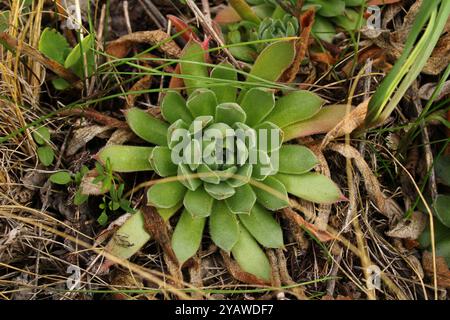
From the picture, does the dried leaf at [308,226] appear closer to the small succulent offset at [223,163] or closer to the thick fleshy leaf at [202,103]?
the small succulent offset at [223,163]

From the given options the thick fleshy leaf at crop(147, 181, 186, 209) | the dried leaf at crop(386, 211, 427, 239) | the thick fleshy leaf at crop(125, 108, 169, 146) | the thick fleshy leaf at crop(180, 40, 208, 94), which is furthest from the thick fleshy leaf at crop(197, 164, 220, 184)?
the dried leaf at crop(386, 211, 427, 239)

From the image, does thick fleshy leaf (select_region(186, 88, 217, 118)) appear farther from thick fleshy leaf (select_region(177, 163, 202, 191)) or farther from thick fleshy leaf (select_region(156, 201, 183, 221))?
thick fleshy leaf (select_region(156, 201, 183, 221))

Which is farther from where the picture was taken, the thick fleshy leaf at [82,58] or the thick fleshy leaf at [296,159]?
the thick fleshy leaf at [82,58]

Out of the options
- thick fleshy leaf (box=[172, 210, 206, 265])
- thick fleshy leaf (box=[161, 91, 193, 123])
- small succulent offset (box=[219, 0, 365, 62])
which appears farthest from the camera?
small succulent offset (box=[219, 0, 365, 62])

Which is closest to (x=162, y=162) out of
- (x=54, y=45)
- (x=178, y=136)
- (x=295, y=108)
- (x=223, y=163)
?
(x=178, y=136)

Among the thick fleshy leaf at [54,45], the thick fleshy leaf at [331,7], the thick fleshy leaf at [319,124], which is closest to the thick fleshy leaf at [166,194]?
the thick fleshy leaf at [319,124]

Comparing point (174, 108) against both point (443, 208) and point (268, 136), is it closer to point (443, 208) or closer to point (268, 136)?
point (268, 136)

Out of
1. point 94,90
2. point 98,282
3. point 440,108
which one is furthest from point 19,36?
point 440,108
